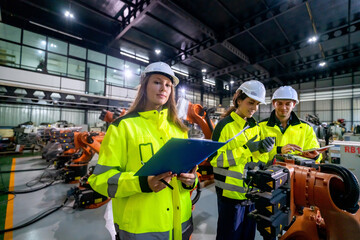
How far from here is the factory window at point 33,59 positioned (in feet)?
35.1

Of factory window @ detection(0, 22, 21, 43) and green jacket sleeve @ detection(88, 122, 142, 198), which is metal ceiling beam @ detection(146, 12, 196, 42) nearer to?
green jacket sleeve @ detection(88, 122, 142, 198)

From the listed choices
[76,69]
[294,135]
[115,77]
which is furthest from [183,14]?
[76,69]

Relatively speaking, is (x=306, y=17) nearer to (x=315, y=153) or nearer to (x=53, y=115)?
(x=315, y=153)

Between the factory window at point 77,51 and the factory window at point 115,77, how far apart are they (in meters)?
2.19

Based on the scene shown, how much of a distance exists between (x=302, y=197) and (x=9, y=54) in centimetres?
1591

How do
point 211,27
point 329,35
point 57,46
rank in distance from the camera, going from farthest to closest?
1. point 57,46
2. point 211,27
3. point 329,35

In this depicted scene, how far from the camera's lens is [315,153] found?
2.00 metres

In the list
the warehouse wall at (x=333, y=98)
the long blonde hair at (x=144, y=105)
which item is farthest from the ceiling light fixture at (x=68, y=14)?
the warehouse wall at (x=333, y=98)

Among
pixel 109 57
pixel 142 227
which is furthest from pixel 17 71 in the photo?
pixel 142 227

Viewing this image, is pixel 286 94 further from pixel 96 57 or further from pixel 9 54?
pixel 9 54

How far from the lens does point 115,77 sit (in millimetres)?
14508

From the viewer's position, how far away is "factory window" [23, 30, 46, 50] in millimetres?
10547

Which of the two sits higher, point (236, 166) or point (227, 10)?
point (227, 10)

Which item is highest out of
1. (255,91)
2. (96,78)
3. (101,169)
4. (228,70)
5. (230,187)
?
(228,70)
